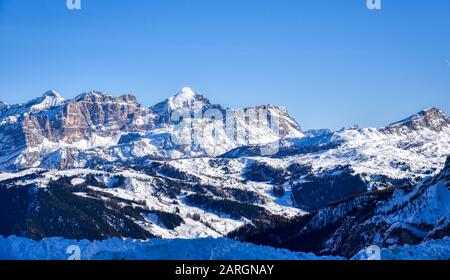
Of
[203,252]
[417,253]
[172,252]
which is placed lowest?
[417,253]

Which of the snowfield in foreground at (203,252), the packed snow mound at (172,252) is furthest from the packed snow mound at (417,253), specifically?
the packed snow mound at (172,252)

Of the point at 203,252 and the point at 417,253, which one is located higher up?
the point at 203,252

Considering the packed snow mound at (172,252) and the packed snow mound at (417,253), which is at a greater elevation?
the packed snow mound at (172,252)

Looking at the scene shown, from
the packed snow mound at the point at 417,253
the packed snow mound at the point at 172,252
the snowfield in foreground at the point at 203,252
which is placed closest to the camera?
the packed snow mound at the point at 172,252

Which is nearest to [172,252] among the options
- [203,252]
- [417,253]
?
[203,252]

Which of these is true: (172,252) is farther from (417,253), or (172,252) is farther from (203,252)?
(417,253)

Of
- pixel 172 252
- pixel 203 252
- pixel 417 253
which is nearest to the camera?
pixel 203 252

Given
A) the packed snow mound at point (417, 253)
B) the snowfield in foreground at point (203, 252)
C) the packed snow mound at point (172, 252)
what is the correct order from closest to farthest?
the packed snow mound at point (172, 252) → the snowfield in foreground at point (203, 252) → the packed snow mound at point (417, 253)

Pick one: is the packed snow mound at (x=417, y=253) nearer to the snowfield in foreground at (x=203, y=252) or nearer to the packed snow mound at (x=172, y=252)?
the snowfield in foreground at (x=203, y=252)

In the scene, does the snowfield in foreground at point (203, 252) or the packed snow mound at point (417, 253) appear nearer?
the snowfield in foreground at point (203, 252)

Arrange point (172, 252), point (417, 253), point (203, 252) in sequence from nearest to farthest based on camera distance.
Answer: point (203, 252) → point (172, 252) → point (417, 253)
